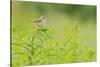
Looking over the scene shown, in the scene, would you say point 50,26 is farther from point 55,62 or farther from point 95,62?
point 95,62

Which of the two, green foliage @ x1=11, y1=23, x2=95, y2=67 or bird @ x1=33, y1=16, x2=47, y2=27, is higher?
bird @ x1=33, y1=16, x2=47, y2=27

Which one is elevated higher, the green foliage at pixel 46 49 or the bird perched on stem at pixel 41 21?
the bird perched on stem at pixel 41 21

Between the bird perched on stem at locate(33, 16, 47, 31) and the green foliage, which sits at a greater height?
the bird perched on stem at locate(33, 16, 47, 31)

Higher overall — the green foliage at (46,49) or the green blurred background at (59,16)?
the green blurred background at (59,16)

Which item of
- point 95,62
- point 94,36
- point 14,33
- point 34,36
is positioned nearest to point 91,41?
point 94,36

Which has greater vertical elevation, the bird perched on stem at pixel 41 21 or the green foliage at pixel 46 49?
the bird perched on stem at pixel 41 21

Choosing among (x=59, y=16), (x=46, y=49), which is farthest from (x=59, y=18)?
(x=46, y=49)

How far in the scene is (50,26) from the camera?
169cm

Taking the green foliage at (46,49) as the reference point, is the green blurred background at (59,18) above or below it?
above

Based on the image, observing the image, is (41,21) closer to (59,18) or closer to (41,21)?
(41,21)

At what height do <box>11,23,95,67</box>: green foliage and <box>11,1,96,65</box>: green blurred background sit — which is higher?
<box>11,1,96,65</box>: green blurred background

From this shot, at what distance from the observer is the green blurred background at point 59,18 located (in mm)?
1615

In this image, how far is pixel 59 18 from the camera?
172 centimetres

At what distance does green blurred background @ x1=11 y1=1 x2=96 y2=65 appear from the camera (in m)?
1.62
